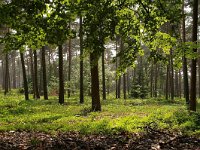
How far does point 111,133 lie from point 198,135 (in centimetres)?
316

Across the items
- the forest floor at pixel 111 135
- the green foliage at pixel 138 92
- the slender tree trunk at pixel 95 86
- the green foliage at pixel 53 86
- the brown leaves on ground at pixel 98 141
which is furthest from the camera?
the green foliage at pixel 53 86

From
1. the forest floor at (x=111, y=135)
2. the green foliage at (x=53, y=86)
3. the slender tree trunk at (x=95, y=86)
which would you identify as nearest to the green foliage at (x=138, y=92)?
the green foliage at (x=53, y=86)

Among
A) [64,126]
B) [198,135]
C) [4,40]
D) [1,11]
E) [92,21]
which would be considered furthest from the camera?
[64,126]

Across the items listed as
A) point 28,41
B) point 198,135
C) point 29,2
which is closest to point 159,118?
point 198,135

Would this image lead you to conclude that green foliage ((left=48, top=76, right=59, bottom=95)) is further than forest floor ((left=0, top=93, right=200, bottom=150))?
Yes

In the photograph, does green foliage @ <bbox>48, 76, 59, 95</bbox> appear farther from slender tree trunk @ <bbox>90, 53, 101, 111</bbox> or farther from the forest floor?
the forest floor

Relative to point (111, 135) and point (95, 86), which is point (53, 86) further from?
point (111, 135)

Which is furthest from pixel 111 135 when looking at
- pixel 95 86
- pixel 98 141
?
pixel 95 86

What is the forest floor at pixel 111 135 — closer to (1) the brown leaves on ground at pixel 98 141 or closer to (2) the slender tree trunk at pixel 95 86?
(1) the brown leaves on ground at pixel 98 141

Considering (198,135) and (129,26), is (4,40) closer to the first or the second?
(129,26)

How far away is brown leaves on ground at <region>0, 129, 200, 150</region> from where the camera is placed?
820 centimetres

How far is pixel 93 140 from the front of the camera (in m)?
9.34

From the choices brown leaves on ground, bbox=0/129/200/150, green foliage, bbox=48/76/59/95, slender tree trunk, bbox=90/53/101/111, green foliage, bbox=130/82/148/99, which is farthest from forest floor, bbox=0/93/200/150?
green foliage, bbox=48/76/59/95

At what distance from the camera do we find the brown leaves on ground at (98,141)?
820 centimetres
